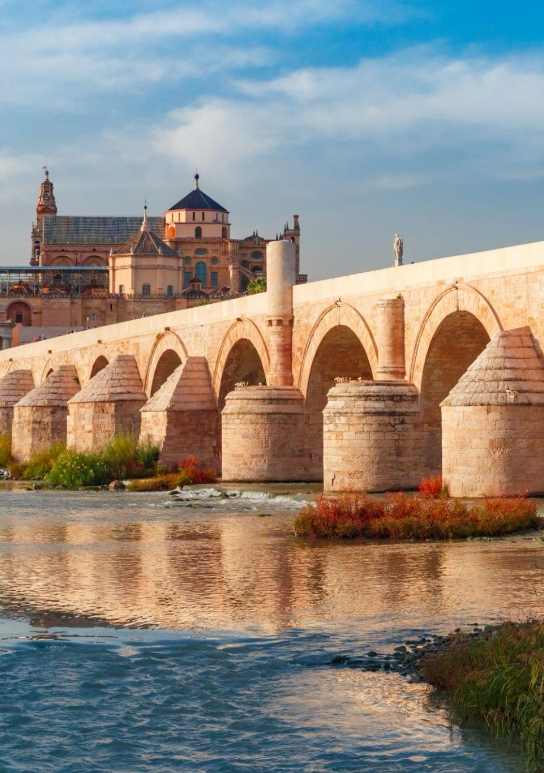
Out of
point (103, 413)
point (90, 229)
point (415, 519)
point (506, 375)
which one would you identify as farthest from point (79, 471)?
point (90, 229)

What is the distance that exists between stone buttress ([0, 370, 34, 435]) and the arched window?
179 feet

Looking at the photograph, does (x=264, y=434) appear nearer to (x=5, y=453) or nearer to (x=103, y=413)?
(x=103, y=413)

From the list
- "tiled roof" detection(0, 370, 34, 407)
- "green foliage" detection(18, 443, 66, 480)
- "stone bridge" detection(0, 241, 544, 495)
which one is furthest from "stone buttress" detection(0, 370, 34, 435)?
"green foliage" detection(18, 443, 66, 480)

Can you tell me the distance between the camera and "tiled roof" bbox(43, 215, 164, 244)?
110375 mm

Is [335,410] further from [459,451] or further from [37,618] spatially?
[37,618]

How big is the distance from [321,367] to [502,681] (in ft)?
64.4

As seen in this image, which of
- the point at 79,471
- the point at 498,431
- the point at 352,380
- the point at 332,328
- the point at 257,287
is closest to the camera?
the point at 498,431

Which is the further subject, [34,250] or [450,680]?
[34,250]

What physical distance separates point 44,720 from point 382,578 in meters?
5.21

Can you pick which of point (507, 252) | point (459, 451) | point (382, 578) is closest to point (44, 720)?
point (382, 578)

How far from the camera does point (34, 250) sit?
391 ft

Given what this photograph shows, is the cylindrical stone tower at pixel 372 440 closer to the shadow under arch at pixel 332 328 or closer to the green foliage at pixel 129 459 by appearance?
the shadow under arch at pixel 332 328

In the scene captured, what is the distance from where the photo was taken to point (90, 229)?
11119 cm

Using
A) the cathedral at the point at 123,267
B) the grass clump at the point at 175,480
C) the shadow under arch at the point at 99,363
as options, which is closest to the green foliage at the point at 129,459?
the grass clump at the point at 175,480
